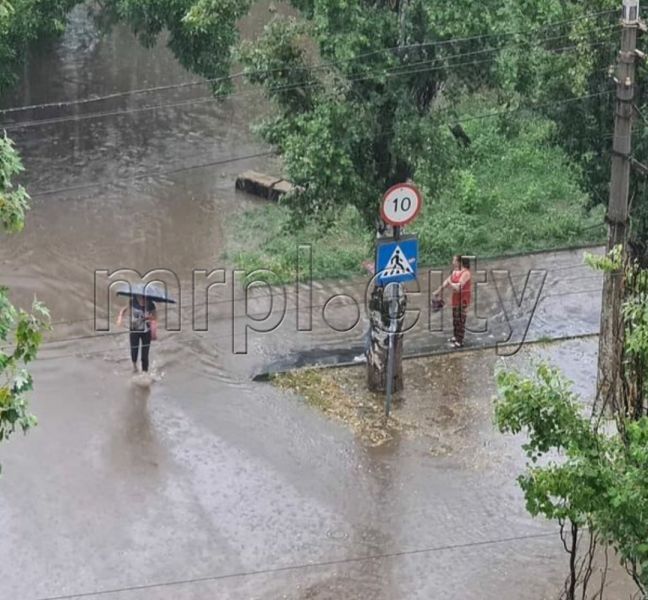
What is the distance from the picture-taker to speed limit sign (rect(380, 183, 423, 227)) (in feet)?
37.9

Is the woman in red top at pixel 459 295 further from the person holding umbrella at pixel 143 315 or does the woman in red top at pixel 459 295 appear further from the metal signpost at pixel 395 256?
the person holding umbrella at pixel 143 315

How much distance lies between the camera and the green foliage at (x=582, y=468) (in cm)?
629

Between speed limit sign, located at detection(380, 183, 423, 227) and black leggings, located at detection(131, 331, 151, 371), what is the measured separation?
3.23 metres

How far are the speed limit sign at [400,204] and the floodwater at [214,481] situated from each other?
2.33 meters

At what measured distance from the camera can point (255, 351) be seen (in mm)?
14219

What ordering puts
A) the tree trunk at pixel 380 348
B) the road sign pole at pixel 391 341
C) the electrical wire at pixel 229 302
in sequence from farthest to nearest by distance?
the electrical wire at pixel 229 302 < the tree trunk at pixel 380 348 < the road sign pole at pixel 391 341

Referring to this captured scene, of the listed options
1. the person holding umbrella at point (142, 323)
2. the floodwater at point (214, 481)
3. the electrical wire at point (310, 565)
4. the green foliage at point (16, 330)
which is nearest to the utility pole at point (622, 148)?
the electrical wire at point (310, 565)

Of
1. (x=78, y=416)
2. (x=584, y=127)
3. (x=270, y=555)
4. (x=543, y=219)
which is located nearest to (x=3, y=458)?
(x=78, y=416)

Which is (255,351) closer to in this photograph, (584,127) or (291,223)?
(291,223)

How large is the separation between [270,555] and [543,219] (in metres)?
9.37

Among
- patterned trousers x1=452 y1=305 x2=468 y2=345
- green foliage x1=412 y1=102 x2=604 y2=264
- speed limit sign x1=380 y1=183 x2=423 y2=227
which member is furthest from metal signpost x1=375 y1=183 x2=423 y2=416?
green foliage x1=412 y1=102 x2=604 y2=264

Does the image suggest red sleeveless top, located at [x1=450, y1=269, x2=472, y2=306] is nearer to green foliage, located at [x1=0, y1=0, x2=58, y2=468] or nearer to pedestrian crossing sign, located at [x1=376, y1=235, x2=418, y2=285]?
pedestrian crossing sign, located at [x1=376, y1=235, x2=418, y2=285]

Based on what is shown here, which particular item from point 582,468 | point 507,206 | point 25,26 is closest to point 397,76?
point 582,468

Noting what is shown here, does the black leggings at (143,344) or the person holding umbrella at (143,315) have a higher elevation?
the person holding umbrella at (143,315)
